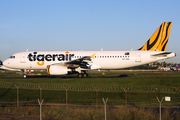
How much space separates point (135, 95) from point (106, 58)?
47.1 feet

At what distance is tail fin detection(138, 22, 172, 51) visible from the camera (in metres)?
31.6

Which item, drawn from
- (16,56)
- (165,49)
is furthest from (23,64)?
(165,49)

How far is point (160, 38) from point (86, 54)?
1196 centimetres

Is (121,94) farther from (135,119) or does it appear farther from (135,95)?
(135,119)

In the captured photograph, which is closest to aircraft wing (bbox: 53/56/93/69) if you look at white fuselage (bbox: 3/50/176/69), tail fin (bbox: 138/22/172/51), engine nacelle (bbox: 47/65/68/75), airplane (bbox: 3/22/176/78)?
airplane (bbox: 3/22/176/78)

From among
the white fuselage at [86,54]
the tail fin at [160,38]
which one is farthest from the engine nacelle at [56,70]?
the tail fin at [160,38]

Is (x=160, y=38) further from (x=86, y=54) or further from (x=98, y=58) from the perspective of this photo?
(x=86, y=54)

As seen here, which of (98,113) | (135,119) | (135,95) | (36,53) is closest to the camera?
(135,119)

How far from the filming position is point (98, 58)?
102 feet

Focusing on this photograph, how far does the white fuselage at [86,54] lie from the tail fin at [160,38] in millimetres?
2008

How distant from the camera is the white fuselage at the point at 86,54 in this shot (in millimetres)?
30359

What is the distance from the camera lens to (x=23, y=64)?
110 feet

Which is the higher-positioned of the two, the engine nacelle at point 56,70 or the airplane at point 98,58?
the airplane at point 98,58

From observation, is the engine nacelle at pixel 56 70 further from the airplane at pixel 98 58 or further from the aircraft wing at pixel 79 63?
the aircraft wing at pixel 79 63
